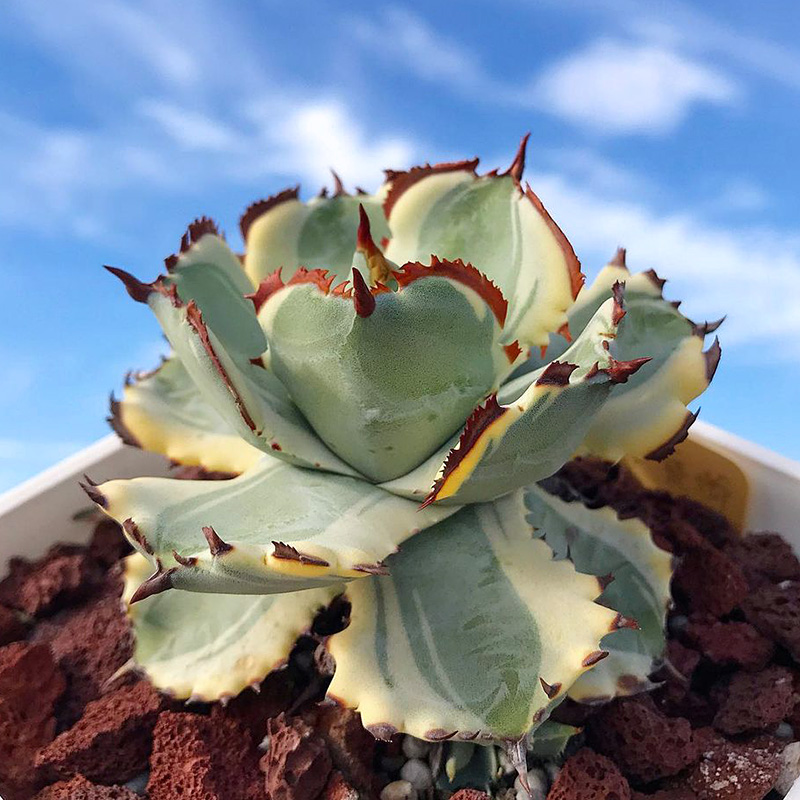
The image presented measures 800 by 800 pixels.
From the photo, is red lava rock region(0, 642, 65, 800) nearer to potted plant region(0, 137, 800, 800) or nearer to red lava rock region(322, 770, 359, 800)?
potted plant region(0, 137, 800, 800)

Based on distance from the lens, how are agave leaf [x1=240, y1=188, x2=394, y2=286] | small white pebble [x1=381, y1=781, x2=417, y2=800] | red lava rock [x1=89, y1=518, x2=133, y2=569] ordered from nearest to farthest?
small white pebble [x1=381, y1=781, x2=417, y2=800]
agave leaf [x1=240, y1=188, x2=394, y2=286]
red lava rock [x1=89, y1=518, x2=133, y2=569]

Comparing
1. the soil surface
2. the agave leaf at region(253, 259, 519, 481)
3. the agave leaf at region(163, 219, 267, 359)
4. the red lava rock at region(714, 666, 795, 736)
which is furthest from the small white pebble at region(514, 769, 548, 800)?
the agave leaf at region(163, 219, 267, 359)

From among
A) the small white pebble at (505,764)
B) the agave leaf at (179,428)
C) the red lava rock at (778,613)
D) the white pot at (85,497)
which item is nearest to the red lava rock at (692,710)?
the red lava rock at (778,613)

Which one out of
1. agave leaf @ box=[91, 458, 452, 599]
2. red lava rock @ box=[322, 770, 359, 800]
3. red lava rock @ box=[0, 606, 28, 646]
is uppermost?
agave leaf @ box=[91, 458, 452, 599]

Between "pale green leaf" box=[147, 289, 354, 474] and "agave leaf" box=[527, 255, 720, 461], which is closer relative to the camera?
"pale green leaf" box=[147, 289, 354, 474]

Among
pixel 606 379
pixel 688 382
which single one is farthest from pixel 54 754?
pixel 688 382

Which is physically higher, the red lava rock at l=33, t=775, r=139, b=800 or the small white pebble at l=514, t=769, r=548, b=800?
the red lava rock at l=33, t=775, r=139, b=800
